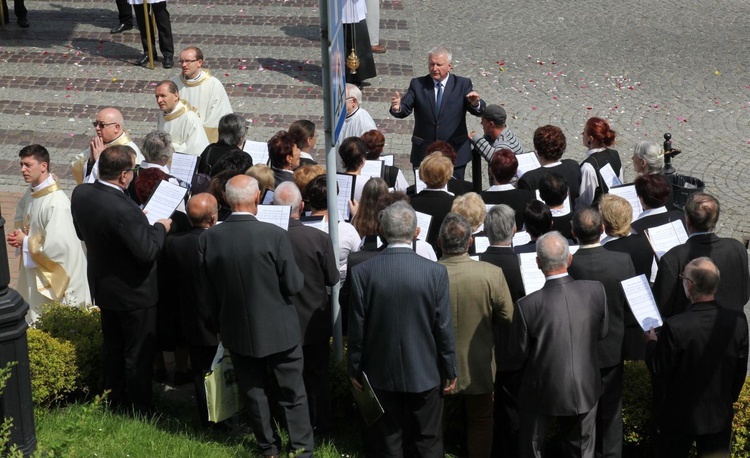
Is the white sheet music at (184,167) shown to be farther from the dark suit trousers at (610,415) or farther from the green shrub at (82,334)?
the dark suit trousers at (610,415)

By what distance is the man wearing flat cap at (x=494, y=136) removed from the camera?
9078 mm

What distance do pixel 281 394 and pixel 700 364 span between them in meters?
2.50

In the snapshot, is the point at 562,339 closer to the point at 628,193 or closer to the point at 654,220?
the point at 654,220

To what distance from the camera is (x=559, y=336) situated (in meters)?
5.86

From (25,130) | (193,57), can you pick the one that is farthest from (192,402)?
(25,130)

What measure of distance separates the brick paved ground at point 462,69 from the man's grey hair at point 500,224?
185 inches

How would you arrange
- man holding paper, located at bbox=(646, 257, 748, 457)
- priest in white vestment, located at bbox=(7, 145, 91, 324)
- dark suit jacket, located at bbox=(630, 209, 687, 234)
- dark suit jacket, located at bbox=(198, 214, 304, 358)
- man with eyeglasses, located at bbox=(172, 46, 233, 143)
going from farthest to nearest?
man with eyeglasses, located at bbox=(172, 46, 233, 143)
priest in white vestment, located at bbox=(7, 145, 91, 324)
dark suit jacket, located at bbox=(630, 209, 687, 234)
dark suit jacket, located at bbox=(198, 214, 304, 358)
man holding paper, located at bbox=(646, 257, 748, 457)

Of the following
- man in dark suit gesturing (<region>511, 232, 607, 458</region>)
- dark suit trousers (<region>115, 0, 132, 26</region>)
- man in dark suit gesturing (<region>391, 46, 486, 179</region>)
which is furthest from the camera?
dark suit trousers (<region>115, 0, 132, 26</region>)

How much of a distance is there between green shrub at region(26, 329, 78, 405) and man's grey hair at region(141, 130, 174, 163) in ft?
5.46

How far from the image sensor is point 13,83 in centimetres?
1449

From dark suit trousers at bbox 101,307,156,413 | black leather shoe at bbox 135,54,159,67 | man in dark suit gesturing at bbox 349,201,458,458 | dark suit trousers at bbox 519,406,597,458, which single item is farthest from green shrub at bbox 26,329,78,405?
black leather shoe at bbox 135,54,159,67

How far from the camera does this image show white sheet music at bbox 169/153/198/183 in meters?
8.17

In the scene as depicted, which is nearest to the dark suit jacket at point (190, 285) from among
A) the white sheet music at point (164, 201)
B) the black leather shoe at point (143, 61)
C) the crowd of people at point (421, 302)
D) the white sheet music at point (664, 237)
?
the crowd of people at point (421, 302)

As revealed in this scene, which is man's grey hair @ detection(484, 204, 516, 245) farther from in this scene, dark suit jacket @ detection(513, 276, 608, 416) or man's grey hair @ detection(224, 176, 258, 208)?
man's grey hair @ detection(224, 176, 258, 208)
